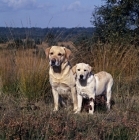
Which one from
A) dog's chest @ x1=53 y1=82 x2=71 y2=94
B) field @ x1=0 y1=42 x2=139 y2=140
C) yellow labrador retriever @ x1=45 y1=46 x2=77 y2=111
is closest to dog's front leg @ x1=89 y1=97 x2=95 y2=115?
field @ x1=0 y1=42 x2=139 y2=140

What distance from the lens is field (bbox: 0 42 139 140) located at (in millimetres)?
6422

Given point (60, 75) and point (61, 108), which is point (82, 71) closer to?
point (60, 75)

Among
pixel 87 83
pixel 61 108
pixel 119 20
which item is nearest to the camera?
pixel 87 83

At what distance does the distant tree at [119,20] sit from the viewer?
16453mm

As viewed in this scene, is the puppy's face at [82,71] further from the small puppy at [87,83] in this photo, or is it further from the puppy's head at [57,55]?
the puppy's head at [57,55]

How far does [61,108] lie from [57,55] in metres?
1.06

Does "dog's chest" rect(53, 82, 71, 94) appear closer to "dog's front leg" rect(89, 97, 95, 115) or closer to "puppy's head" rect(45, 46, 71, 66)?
"puppy's head" rect(45, 46, 71, 66)

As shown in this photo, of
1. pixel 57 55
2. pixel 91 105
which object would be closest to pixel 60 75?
pixel 57 55

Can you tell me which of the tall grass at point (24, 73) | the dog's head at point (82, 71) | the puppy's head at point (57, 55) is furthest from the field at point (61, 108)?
the puppy's head at point (57, 55)

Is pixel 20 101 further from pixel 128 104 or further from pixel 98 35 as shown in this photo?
pixel 98 35

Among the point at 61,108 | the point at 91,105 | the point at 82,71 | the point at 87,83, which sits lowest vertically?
the point at 61,108

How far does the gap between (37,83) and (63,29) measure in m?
1.96

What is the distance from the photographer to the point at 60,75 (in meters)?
9.68

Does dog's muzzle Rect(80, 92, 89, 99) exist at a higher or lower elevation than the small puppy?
lower
